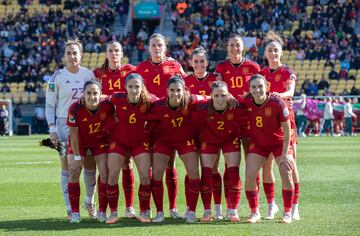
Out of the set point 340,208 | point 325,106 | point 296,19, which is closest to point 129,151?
point 340,208

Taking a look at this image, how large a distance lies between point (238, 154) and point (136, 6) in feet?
122

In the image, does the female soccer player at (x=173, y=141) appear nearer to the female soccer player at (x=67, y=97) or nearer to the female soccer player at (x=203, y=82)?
the female soccer player at (x=203, y=82)

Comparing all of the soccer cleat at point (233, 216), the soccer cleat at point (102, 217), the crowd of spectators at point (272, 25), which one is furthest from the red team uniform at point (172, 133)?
the crowd of spectators at point (272, 25)

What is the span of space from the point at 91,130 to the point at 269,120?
2.17 m

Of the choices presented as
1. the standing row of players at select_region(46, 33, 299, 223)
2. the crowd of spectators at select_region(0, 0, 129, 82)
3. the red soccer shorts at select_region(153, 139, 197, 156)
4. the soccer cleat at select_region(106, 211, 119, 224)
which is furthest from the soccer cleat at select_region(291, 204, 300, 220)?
the crowd of spectators at select_region(0, 0, 129, 82)

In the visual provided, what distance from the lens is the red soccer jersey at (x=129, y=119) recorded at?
1090 cm

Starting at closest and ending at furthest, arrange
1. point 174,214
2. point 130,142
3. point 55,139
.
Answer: point 130,142
point 55,139
point 174,214

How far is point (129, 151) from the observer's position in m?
11.1

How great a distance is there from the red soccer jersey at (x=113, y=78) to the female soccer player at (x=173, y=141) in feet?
3.37

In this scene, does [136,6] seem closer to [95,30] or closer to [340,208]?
[95,30]

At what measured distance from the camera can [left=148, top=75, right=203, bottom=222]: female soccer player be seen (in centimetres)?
1093

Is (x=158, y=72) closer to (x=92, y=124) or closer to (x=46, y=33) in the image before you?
(x=92, y=124)

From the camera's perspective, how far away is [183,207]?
12.5 meters

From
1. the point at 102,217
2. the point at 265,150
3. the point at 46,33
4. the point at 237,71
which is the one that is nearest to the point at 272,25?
the point at 46,33
